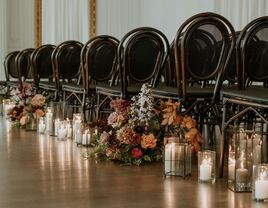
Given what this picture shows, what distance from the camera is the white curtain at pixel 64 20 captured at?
33.7 feet

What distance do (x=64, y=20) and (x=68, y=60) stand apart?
15.7 ft

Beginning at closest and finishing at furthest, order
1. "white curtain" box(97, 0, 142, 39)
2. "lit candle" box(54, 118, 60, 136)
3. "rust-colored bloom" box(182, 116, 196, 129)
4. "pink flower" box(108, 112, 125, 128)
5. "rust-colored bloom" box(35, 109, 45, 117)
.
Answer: "rust-colored bloom" box(182, 116, 196, 129), "pink flower" box(108, 112, 125, 128), "lit candle" box(54, 118, 60, 136), "rust-colored bloom" box(35, 109, 45, 117), "white curtain" box(97, 0, 142, 39)

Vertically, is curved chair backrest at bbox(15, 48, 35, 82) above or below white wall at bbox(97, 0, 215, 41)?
below

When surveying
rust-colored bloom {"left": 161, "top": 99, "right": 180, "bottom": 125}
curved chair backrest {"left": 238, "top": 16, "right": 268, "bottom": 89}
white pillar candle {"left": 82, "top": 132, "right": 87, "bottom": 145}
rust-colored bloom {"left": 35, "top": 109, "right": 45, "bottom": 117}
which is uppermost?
curved chair backrest {"left": 238, "top": 16, "right": 268, "bottom": 89}

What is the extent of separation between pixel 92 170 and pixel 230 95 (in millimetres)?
914

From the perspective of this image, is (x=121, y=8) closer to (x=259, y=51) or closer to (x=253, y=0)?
(x=253, y=0)

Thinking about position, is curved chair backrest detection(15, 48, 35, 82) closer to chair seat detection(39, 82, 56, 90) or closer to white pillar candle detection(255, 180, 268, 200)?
chair seat detection(39, 82, 56, 90)

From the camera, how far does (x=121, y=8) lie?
981cm

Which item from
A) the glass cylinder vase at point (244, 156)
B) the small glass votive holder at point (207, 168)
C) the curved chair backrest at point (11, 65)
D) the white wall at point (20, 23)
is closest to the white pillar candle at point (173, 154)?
the small glass votive holder at point (207, 168)

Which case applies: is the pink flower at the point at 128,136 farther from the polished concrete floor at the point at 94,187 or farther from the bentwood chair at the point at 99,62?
the bentwood chair at the point at 99,62

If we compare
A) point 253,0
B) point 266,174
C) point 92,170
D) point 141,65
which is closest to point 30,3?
point 253,0

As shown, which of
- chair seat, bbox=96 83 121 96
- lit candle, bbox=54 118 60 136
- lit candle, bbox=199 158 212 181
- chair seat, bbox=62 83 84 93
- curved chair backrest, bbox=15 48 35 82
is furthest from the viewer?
curved chair backrest, bbox=15 48 35 82

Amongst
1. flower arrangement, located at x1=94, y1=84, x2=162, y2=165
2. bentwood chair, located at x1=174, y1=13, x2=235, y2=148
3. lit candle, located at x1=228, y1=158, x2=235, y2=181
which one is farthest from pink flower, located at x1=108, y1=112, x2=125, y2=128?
lit candle, located at x1=228, y1=158, x2=235, y2=181

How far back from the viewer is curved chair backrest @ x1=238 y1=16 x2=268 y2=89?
3135mm
